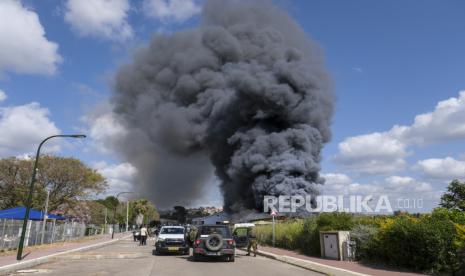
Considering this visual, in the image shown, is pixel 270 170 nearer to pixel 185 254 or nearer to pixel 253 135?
pixel 253 135

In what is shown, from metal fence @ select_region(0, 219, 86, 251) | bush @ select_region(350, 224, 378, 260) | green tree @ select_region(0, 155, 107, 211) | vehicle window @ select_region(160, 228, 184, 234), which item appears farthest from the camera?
green tree @ select_region(0, 155, 107, 211)

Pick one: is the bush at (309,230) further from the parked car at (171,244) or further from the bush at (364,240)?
the parked car at (171,244)

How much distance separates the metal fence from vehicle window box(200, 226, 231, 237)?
36.7 ft

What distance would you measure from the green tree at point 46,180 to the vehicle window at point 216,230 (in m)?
32.6

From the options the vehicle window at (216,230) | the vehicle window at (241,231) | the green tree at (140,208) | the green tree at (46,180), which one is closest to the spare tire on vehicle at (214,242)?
the vehicle window at (216,230)

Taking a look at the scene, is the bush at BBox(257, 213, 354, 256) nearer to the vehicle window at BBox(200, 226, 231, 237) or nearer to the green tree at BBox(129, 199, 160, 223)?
the vehicle window at BBox(200, 226, 231, 237)

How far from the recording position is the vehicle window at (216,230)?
56.1 ft

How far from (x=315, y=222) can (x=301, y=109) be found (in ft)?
86.1

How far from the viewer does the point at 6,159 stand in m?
45.5

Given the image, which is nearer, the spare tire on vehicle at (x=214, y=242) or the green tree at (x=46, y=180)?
the spare tire on vehicle at (x=214, y=242)

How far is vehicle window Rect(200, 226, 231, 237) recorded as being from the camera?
17.1m

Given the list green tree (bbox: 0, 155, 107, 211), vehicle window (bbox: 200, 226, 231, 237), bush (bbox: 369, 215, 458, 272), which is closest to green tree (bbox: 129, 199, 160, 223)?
green tree (bbox: 0, 155, 107, 211)

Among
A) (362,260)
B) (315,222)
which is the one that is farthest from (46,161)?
(362,260)

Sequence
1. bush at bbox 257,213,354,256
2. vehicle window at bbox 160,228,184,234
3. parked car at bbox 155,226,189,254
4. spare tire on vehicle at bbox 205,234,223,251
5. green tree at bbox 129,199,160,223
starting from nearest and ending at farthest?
spare tire on vehicle at bbox 205,234,223,251, bush at bbox 257,213,354,256, parked car at bbox 155,226,189,254, vehicle window at bbox 160,228,184,234, green tree at bbox 129,199,160,223
